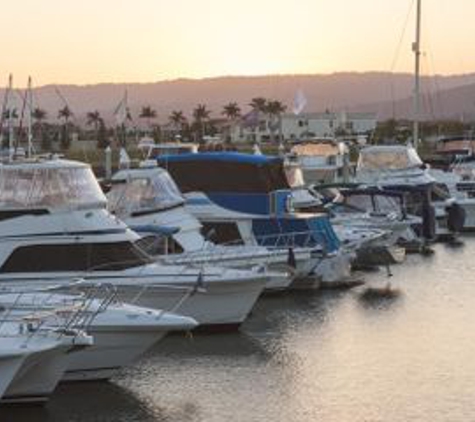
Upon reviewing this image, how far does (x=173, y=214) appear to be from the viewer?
83.4 feet

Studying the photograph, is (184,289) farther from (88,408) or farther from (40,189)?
(88,408)

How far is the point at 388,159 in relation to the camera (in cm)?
4494

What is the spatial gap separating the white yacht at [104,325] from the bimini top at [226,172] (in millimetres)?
11203

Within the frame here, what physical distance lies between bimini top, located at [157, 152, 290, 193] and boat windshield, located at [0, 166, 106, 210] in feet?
26.9

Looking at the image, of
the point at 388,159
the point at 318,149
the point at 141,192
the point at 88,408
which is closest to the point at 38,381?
the point at 88,408

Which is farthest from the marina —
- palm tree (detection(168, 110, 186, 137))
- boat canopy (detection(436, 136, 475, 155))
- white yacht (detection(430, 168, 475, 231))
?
palm tree (detection(168, 110, 186, 137))

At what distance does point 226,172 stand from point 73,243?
8.90 m

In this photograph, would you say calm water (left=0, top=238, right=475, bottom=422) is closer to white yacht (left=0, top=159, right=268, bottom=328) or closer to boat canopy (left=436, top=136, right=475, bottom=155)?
white yacht (left=0, top=159, right=268, bottom=328)

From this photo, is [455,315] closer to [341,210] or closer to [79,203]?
[79,203]

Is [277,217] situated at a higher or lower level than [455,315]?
higher

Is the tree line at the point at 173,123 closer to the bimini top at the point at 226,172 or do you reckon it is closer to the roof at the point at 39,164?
the bimini top at the point at 226,172

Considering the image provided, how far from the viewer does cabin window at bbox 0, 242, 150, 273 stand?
19.6 meters

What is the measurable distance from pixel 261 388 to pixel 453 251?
72.9 ft

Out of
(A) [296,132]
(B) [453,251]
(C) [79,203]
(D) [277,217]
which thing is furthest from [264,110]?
(C) [79,203]
